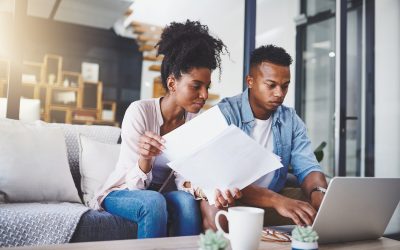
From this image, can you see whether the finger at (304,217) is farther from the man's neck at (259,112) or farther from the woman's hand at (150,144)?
the man's neck at (259,112)

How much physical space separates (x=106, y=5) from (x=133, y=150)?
205 inches

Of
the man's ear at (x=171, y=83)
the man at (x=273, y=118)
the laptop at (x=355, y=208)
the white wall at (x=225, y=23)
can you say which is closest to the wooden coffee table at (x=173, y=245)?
the laptop at (x=355, y=208)

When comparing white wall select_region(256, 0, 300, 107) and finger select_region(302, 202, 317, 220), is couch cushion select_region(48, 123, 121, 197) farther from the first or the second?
white wall select_region(256, 0, 300, 107)

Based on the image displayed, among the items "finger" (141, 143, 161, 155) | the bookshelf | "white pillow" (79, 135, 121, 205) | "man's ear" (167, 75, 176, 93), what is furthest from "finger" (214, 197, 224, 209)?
the bookshelf

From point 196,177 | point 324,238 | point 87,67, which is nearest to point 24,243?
point 196,177

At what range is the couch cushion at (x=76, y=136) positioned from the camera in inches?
79.7

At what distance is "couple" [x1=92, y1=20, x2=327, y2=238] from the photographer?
1.31m

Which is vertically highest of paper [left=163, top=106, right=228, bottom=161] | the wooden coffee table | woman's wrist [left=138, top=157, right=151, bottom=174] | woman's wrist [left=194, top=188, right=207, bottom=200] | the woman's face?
the woman's face

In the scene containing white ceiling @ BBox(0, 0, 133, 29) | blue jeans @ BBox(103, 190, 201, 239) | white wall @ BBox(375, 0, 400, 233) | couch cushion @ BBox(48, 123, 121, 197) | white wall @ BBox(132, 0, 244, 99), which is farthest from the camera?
white ceiling @ BBox(0, 0, 133, 29)

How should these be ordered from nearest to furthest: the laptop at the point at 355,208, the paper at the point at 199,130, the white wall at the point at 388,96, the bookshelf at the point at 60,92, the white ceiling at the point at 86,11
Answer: the laptop at the point at 355,208
the paper at the point at 199,130
the white wall at the point at 388,96
the white ceiling at the point at 86,11
the bookshelf at the point at 60,92

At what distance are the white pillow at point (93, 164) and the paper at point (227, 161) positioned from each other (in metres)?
0.98

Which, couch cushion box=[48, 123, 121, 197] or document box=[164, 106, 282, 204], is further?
couch cushion box=[48, 123, 121, 197]

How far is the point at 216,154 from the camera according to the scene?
3.17 feet

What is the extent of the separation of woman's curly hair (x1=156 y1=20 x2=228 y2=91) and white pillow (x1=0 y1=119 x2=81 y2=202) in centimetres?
62
